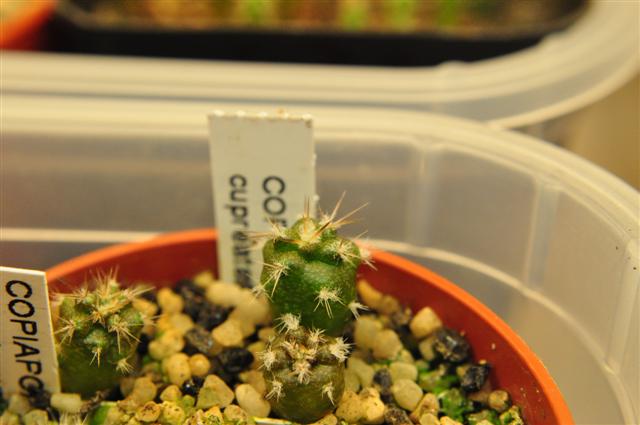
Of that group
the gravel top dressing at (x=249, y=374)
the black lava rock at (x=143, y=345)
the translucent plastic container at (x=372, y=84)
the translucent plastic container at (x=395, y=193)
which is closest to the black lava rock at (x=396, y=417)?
the gravel top dressing at (x=249, y=374)

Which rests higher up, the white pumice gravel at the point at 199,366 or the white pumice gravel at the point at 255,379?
the white pumice gravel at the point at 199,366

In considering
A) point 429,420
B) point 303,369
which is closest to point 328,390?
point 303,369

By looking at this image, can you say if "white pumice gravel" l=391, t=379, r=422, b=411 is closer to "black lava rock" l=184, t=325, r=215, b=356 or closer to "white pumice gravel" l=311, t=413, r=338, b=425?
"white pumice gravel" l=311, t=413, r=338, b=425

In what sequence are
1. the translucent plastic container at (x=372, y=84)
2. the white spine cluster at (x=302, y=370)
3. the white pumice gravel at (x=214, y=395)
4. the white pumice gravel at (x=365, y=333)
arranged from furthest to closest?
the translucent plastic container at (x=372, y=84) < the white pumice gravel at (x=365, y=333) < the white pumice gravel at (x=214, y=395) < the white spine cluster at (x=302, y=370)

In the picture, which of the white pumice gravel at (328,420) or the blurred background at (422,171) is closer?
the white pumice gravel at (328,420)

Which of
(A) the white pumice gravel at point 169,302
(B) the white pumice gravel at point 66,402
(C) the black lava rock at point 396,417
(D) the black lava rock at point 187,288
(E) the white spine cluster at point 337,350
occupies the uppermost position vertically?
(D) the black lava rock at point 187,288

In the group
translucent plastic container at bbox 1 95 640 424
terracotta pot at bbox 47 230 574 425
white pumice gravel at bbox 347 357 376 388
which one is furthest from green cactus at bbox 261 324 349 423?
translucent plastic container at bbox 1 95 640 424

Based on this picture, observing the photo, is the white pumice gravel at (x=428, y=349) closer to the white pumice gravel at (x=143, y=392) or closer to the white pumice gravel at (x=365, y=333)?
the white pumice gravel at (x=365, y=333)
